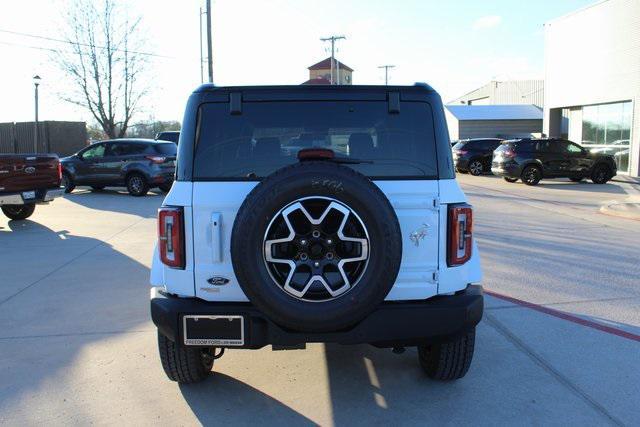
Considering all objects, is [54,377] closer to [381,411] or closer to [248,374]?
[248,374]

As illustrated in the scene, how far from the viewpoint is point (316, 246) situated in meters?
2.96

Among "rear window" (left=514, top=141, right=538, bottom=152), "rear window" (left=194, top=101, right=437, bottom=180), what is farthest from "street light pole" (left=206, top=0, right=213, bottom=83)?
"rear window" (left=194, top=101, right=437, bottom=180)

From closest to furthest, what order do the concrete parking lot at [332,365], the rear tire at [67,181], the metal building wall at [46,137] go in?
the concrete parking lot at [332,365]
the rear tire at [67,181]
the metal building wall at [46,137]

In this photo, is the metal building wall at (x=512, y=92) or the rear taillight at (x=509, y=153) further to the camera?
the metal building wall at (x=512, y=92)

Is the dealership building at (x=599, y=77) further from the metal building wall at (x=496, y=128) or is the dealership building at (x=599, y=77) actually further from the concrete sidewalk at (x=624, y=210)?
the metal building wall at (x=496, y=128)

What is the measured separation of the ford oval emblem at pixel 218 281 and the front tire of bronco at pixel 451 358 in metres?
1.41

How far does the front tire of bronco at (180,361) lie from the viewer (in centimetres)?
360

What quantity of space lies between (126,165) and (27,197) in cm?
620

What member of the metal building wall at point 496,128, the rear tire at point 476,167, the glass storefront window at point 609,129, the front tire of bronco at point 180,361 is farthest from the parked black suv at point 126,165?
the metal building wall at point 496,128

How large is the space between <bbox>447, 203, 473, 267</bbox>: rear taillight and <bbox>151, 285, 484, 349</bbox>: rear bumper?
24 centimetres

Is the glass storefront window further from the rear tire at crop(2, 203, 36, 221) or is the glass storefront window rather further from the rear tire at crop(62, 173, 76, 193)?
the rear tire at crop(2, 203, 36, 221)

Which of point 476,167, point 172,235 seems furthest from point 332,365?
point 476,167

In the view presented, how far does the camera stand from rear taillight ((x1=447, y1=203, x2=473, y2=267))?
3262mm

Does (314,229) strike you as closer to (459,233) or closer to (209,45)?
(459,233)
